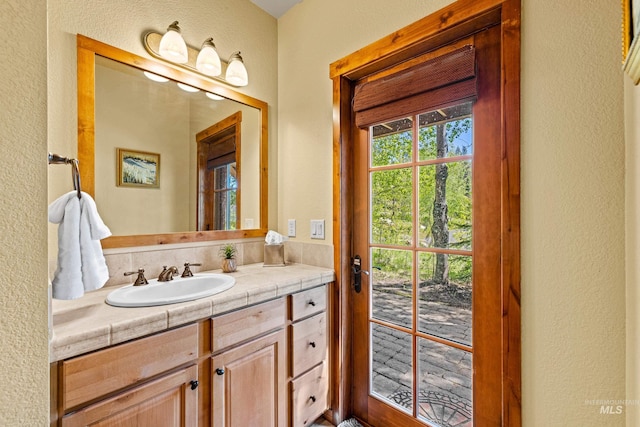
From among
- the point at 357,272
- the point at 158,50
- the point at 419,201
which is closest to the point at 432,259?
the point at 419,201

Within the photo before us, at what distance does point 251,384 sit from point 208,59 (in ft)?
5.63

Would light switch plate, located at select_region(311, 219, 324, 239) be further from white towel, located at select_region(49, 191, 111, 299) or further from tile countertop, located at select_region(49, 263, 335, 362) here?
white towel, located at select_region(49, 191, 111, 299)

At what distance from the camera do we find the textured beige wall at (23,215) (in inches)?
19.7

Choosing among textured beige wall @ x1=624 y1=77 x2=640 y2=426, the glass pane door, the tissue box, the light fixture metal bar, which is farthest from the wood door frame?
the light fixture metal bar

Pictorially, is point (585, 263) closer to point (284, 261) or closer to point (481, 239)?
point (481, 239)

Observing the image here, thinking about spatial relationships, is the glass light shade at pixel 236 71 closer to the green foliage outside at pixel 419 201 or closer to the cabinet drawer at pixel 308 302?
the green foliage outside at pixel 419 201

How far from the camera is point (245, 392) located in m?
1.20

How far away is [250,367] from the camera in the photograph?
1.22 metres

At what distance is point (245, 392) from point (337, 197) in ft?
3.48

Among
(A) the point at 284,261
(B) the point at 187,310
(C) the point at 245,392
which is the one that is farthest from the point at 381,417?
(B) the point at 187,310

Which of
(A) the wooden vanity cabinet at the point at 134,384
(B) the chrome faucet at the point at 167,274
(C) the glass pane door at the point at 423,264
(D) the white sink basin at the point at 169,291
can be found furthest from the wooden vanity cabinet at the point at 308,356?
(B) the chrome faucet at the point at 167,274

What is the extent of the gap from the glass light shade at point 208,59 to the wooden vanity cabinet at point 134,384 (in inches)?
55.0

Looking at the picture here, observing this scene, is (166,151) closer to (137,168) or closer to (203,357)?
(137,168)

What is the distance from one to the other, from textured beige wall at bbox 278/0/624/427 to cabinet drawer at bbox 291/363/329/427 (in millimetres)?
946
